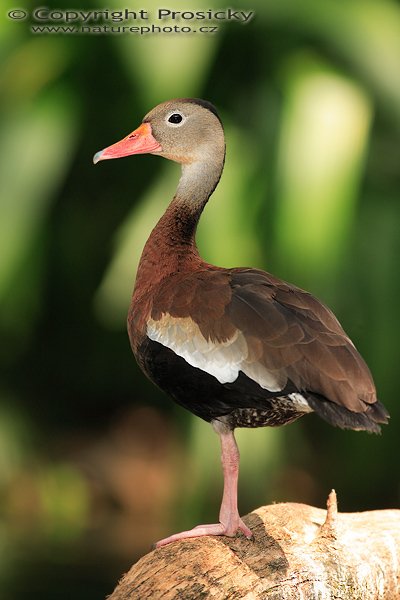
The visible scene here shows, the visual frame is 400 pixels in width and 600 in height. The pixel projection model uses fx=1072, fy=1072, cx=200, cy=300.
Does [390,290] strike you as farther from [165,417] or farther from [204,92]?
[165,417]

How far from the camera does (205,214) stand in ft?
11.3

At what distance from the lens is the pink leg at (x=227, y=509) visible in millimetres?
2012

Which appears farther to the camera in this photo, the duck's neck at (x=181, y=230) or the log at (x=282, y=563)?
the duck's neck at (x=181, y=230)

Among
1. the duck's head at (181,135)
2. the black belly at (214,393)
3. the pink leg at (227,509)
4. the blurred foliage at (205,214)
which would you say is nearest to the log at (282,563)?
the pink leg at (227,509)

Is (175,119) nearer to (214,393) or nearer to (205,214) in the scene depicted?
(214,393)

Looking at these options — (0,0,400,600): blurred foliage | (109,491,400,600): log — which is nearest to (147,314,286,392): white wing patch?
(109,491,400,600): log

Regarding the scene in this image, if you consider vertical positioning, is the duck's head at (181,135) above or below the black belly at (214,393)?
above

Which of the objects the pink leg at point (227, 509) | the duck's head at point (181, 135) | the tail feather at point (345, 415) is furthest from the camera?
the duck's head at point (181, 135)

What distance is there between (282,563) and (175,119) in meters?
0.95

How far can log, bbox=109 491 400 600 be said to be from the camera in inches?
75.1

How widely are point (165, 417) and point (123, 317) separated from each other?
52.7 inches

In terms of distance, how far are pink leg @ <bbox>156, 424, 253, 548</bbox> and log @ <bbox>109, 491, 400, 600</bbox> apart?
0.01m

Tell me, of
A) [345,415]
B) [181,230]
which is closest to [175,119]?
[181,230]

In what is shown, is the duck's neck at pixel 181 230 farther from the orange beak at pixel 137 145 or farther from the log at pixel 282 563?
the log at pixel 282 563
